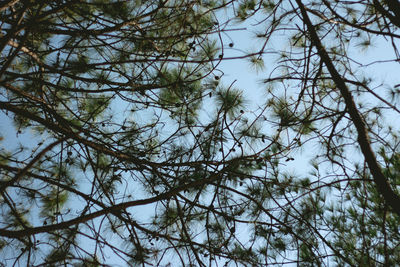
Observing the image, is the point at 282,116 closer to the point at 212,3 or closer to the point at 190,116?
the point at 190,116

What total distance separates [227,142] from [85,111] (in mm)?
1018

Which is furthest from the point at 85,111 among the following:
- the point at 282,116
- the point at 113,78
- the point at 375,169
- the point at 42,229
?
the point at 375,169

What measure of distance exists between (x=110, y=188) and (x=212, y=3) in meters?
1.34

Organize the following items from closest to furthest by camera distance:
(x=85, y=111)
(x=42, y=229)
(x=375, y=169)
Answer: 1. (x=375, y=169)
2. (x=42, y=229)
3. (x=85, y=111)

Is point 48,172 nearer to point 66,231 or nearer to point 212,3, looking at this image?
point 66,231

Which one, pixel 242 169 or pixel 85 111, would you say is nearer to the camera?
pixel 242 169

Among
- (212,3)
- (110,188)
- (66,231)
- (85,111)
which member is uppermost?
(212,3)

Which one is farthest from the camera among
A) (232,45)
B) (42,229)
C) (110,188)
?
(110,188)

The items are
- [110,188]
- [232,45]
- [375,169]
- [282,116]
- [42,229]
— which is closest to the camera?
[375,169]

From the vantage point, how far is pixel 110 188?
72.3 inches

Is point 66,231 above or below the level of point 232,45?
below

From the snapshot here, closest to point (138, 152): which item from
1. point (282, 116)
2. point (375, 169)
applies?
point (282, 116)

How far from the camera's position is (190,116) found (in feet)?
6.38

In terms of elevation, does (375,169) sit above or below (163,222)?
below
